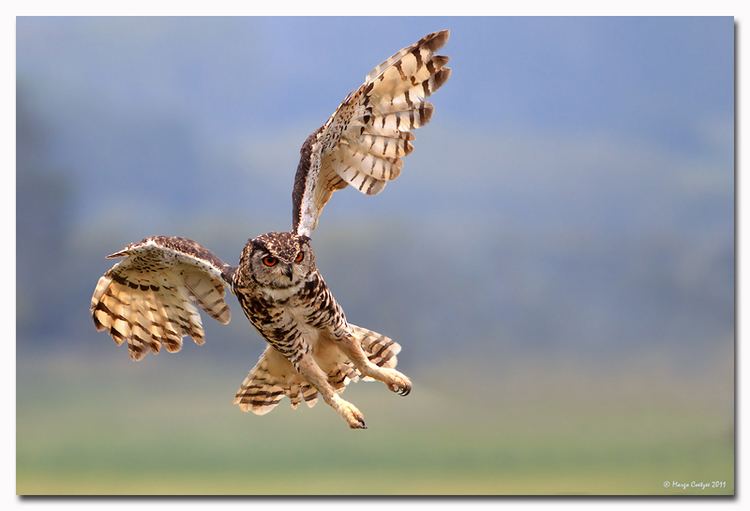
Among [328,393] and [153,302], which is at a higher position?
[153,302]

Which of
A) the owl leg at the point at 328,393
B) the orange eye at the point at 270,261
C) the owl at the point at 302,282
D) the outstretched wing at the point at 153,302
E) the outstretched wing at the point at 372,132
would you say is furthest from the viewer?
the outstretched wing at the point at 153,302

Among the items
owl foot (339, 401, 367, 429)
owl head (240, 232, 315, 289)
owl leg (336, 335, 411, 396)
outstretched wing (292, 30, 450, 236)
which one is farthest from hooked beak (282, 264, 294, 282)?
owl foot (339, 401, 367, 429)

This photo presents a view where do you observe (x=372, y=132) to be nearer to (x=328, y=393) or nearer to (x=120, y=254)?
(x=328, y=393)

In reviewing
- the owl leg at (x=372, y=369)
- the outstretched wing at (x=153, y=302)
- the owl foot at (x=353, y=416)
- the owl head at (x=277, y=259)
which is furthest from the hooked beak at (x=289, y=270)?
the outstretched wing at (x=153, y=302)

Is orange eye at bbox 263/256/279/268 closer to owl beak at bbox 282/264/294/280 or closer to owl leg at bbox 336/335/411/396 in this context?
owl beak at bbox 282/264/294/280

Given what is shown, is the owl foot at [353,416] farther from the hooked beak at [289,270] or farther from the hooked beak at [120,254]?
the hooked beak at [120,254]

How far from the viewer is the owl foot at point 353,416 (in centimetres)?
448

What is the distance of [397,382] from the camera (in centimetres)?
470

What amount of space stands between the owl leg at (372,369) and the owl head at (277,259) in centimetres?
49

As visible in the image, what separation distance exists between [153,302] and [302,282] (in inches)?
48.5

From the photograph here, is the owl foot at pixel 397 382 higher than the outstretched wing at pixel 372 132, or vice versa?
the outstretched wing at pixel 372 132

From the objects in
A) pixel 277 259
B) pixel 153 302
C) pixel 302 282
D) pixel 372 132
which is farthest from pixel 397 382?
pixel 153 302

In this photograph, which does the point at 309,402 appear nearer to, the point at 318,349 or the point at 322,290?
the point at 318,349

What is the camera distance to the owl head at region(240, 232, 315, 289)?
4.23m
